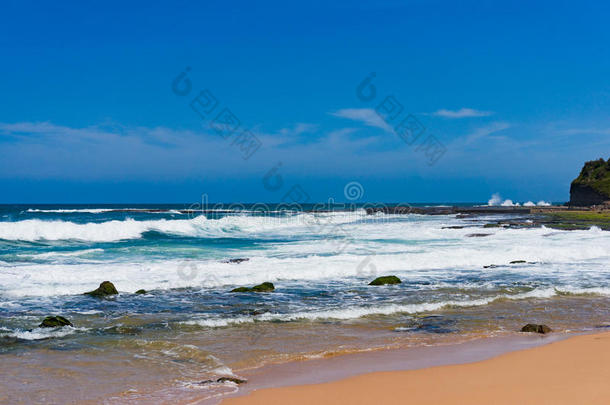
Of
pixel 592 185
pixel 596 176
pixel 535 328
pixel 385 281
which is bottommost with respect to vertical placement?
pixel 535 328

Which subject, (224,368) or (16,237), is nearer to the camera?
(224,368)

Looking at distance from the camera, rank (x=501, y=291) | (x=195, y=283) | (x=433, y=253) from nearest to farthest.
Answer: (x=501, y=291), (x=195, y=283), (x=433, y=253)

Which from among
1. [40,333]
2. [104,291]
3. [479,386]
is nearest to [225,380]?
[479,386]

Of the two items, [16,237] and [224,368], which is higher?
[16,237]

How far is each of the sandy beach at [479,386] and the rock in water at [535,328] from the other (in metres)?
1.47

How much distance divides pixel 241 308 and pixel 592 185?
294 ft

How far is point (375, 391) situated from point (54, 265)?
15.0m

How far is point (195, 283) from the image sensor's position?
563 inches

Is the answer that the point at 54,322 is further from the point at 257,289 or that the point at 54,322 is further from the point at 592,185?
the point at 592,185

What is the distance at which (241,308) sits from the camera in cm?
1070

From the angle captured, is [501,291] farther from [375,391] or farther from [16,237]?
[16,237]

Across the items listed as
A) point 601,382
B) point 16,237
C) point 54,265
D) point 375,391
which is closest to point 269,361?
point 375,391

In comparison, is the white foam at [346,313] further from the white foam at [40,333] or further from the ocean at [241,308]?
the white foam at [40,333]

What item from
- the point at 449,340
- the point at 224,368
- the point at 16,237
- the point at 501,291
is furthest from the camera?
the point at 16,237
